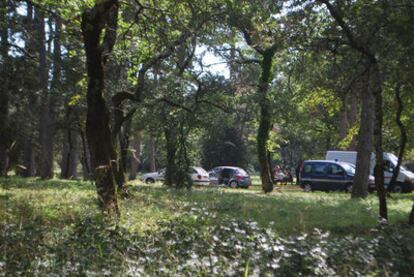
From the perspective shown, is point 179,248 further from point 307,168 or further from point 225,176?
point 225,176

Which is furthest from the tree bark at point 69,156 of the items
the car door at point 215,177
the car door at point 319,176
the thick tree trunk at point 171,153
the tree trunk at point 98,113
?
the tree trunk at point 98,113

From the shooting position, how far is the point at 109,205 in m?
9.70

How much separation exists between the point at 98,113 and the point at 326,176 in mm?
21739

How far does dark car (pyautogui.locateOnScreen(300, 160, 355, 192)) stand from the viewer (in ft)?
95.0

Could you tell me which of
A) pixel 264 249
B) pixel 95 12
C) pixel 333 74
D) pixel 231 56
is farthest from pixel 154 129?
pixel 264 249

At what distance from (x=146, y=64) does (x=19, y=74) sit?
13.6m

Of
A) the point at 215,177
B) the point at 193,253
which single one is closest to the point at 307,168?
the point at 215,177

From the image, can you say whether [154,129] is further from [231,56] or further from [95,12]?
[95,12]

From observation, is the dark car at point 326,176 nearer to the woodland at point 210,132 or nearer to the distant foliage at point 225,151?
the woodland at point 210,132

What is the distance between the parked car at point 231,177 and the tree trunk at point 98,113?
2595 cm

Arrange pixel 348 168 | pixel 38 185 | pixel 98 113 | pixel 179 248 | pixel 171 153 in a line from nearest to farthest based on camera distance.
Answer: pixel 179 248 < pixel 98 113 < pixel 38 185 < pixel 171 153 < pixel 348 168

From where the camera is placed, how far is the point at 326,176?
29594mm

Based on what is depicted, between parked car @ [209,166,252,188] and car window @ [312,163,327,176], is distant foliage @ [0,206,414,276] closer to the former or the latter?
car window @ [312,163,327,176]

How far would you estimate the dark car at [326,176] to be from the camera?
29.0m
